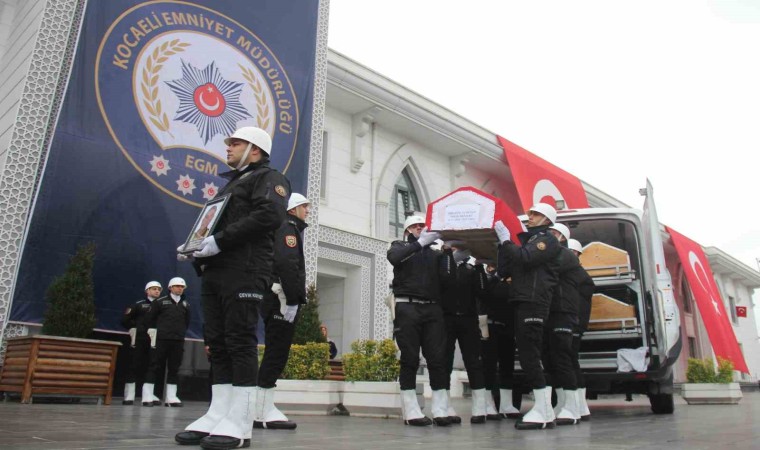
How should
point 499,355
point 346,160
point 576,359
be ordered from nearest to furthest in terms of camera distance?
point 576,359 < point 499,355 < point 346,160

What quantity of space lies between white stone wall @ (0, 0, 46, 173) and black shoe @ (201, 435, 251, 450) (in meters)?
6.88

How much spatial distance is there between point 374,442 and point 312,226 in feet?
24.8

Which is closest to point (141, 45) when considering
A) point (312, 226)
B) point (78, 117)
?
point (78, 117)

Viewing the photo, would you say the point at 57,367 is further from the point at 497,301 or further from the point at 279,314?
the point at 497,301

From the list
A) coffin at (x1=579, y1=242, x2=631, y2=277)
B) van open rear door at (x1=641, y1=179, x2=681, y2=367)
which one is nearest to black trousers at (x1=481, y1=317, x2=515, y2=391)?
coffin at (x1=579, y1=242, x2=631, y2=277)

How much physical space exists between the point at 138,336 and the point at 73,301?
4.07 ft

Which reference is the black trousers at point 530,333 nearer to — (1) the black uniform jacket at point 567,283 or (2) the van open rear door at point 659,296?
(1) the black uniform jacket at point 567,283

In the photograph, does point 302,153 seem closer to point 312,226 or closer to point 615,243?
point 312,226

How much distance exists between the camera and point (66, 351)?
7.50 metres

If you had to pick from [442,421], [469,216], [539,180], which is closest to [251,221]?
[469,216]

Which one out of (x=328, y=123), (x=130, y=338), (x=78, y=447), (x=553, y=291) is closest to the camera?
(x=78, y=447)

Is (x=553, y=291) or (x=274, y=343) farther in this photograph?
(x=553, y=291)

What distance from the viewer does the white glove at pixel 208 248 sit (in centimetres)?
336

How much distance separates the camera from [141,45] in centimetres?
899
